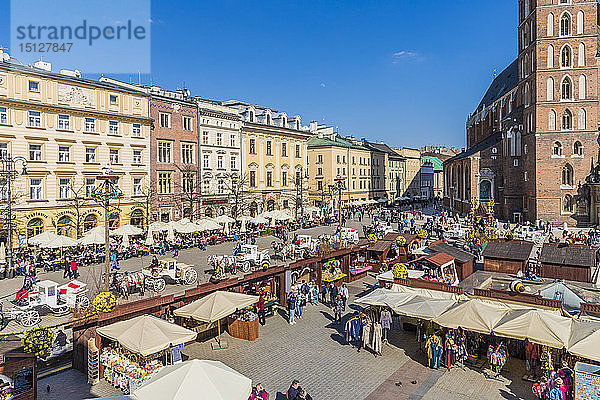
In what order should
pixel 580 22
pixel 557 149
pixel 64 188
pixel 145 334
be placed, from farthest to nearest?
pixel 557 149 → pixel 580 22 → pixel 64 188 → pixel 145 334

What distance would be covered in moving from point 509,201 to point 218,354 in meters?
49.2

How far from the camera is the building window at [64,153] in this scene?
3506 cm

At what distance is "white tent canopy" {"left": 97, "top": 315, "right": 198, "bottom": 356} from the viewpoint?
11938mm

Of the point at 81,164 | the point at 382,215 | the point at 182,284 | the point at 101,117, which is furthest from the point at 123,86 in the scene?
the point at 382,215

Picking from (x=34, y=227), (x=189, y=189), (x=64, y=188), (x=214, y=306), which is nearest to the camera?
(x=214, y=306)

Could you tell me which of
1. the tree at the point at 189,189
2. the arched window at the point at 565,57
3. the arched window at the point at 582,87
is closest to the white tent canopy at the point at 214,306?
the tree at the point at 189,189

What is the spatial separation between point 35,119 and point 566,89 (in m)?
50.8

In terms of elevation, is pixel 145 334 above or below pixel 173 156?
below

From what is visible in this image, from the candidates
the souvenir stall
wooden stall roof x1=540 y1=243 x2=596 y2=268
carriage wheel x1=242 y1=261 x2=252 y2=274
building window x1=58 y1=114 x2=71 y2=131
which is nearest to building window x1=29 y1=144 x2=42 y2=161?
building window x1=58 y1=114 x2=71 y2=131

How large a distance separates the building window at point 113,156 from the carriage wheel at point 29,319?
25.0m

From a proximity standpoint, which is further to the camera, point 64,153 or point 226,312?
point 64,153

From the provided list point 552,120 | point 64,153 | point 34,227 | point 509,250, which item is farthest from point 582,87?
point 34,227

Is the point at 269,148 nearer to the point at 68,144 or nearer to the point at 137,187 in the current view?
the point at 137,187

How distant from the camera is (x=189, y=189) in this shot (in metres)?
45.8
